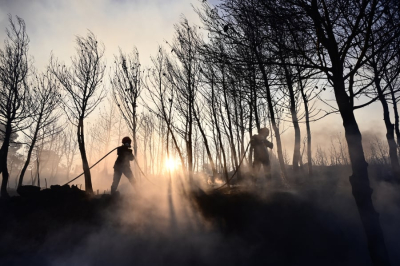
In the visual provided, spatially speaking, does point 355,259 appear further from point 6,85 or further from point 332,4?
point 6,85

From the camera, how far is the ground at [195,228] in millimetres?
5078

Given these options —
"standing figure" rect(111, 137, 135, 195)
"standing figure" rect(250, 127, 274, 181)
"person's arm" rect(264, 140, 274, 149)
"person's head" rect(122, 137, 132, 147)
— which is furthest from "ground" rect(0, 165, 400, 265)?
"person's head" rect(122, 137, 132, 147)

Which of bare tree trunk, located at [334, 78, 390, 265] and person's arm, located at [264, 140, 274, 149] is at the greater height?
person's arm, located at [264, 140, 274, 149]

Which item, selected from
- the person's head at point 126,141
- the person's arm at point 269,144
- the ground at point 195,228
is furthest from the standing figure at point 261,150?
the person's head at point 126,141

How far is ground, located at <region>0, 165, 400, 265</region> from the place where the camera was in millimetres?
5078

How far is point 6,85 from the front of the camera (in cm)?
968

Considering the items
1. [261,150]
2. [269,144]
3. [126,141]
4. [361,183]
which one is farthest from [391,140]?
[126,141]

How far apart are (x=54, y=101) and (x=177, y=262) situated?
970 cm

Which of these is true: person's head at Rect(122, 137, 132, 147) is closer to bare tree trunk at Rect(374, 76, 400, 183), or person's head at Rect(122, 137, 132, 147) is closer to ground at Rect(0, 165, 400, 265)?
ground at Rect(0, 165, 400, 265)

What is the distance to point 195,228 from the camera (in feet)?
19.0

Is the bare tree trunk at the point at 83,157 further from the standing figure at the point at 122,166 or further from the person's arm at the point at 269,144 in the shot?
the person's arm at the point at 269,144

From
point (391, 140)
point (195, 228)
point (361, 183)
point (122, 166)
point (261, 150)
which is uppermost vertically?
point (391, 140)

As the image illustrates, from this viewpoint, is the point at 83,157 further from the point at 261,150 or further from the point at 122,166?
the point at 261,150

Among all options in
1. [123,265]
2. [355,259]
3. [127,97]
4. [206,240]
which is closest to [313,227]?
[355,259]
